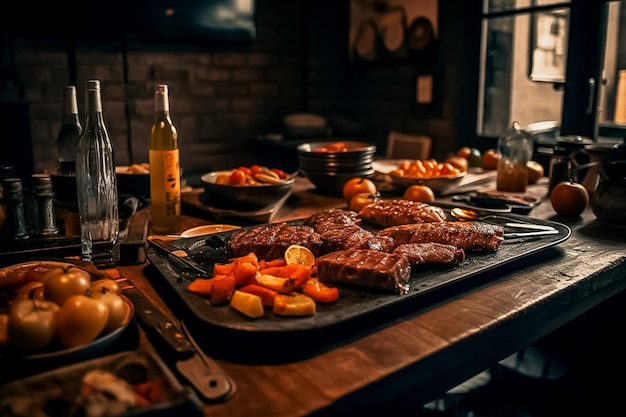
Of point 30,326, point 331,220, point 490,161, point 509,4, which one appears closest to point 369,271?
point 331,220

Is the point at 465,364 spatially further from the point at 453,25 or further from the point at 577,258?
the point at 453,25

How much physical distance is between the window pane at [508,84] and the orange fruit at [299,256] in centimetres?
284

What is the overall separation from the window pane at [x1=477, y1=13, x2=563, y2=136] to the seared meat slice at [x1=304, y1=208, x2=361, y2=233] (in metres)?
2.47

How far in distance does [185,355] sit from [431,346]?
41 centimetres

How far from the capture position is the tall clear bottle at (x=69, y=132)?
1.75m

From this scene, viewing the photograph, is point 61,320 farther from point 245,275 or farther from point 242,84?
point 242,84

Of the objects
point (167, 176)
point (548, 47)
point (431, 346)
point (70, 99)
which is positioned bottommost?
point (431, 346)

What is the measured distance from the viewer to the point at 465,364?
104 centimetres

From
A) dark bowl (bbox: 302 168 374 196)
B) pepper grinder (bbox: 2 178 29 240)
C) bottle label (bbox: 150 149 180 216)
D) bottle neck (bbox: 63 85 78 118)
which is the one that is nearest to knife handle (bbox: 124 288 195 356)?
pepper grinder (bbox: 2 178 29 240)

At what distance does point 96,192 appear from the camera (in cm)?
139

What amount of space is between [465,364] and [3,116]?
345 cm

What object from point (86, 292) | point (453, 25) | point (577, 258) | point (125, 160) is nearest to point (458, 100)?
point (453, 25)

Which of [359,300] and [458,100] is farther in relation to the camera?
[458,100]

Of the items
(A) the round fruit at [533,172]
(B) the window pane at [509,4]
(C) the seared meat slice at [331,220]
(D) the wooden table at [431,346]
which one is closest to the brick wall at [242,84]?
(B) the window pane at [509,4]
